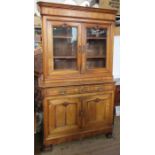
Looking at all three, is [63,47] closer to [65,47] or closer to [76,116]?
[65,47]

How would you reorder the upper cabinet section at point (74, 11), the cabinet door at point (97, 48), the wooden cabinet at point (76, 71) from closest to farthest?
the upper cabinet section at point (74, 11)
the wooden cabinet at point (76, 71)
the cabinet door at point (97, 48)

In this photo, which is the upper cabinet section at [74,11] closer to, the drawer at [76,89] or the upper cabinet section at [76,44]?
the upper cabinet section at [76,44]

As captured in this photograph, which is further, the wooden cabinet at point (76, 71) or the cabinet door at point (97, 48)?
the cabinet door at point (97, 48)

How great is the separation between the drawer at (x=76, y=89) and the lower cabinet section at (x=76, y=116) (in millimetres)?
51

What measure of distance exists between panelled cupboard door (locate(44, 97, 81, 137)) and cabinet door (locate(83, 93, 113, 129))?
0.39ft

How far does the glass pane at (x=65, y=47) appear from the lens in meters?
→ 2.31

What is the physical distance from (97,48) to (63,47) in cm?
52

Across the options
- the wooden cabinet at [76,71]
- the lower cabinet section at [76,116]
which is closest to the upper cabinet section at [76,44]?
the wooden cabinet at [76,71]

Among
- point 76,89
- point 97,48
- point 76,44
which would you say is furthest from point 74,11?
point 76,89

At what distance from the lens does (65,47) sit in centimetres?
241

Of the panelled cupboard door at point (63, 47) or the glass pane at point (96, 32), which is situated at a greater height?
the glass pane at point (96, 32)

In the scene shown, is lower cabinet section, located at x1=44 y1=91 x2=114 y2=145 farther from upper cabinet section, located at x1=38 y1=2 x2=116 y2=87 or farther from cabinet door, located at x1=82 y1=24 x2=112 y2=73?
cabinet door, located at x1=82 y1=24 x2=112 y2=73
